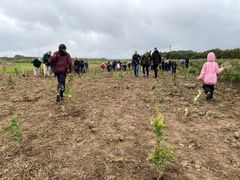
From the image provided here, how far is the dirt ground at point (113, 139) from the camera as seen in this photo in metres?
5.61

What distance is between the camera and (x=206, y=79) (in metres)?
11.4

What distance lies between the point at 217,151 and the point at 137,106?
376 centimetres

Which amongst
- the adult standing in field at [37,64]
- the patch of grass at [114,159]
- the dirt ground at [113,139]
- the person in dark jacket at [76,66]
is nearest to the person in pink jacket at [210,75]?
the dirt ground at [113,139]

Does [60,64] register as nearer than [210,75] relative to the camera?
Yes

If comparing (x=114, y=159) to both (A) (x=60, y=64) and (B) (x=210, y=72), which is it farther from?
(B) (x=210, y=72)

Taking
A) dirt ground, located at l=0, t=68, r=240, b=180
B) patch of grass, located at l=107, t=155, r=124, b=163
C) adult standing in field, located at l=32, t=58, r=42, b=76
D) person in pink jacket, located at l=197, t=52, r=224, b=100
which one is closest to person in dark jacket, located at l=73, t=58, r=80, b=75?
adult standing in field, located at l=32, t=58, r=42, b=76

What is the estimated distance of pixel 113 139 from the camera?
22.1 feet

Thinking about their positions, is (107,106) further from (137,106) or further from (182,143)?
(182,143)

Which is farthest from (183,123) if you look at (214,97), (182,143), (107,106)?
(214,97)

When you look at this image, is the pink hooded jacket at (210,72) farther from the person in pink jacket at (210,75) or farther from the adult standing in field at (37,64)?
the adult standing in field at (37,64)

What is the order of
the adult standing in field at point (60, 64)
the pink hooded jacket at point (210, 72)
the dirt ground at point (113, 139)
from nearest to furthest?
the dirt ground at point (113, 139) → the adult standing in field at point (60, 64) → the pink hooded jacket at point (210, 72)

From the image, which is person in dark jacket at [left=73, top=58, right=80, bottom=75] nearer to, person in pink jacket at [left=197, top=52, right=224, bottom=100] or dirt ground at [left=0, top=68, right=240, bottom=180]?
dirt ground at [left=0, top=68, right=240, bottom=180]

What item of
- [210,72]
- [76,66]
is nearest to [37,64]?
[76,66]

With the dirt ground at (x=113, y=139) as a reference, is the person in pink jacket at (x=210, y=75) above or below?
above
